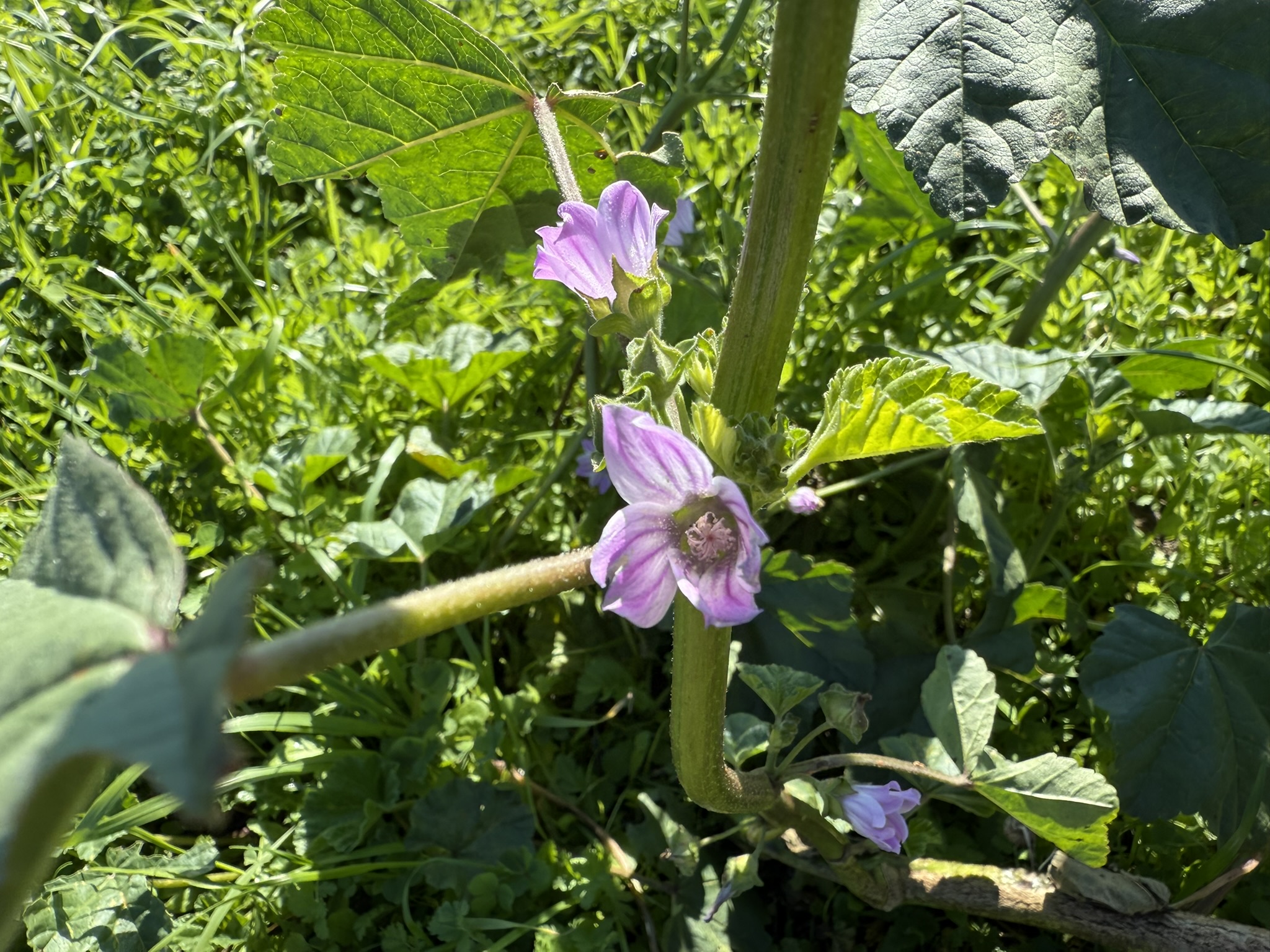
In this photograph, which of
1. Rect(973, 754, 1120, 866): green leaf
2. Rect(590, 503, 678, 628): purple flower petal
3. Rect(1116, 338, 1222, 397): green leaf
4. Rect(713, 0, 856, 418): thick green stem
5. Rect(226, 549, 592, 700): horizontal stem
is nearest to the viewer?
Rect(226, 549, 592, 700): horizontal stem

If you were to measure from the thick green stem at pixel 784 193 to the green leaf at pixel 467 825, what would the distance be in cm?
125

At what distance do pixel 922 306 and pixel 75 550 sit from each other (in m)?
2.44

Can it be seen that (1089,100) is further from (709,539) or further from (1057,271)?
(709,539)

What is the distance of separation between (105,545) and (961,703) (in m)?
1.39

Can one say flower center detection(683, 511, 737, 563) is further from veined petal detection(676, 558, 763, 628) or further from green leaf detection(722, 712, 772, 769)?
green leaf detection(722, 712, 772, 769)

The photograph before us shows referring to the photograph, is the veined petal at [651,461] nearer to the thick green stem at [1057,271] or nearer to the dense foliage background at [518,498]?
the dense foliage background at [518,498]

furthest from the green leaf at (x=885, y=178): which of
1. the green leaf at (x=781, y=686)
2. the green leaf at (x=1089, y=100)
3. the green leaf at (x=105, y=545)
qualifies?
the green leaf at (x=105, y=545)

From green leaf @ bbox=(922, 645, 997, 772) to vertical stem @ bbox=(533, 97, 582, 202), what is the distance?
39.6 inches

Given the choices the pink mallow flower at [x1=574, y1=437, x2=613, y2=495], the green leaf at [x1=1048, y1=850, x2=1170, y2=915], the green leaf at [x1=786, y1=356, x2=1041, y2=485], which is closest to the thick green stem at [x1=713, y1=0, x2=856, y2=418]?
the green leaf at [x1=786, y1=356, x2=1041, y2=485]

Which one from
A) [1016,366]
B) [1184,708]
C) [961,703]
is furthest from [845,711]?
[1016,366]

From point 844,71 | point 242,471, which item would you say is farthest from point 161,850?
point 844,71

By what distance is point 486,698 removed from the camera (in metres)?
2.40

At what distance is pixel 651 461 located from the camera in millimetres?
1150

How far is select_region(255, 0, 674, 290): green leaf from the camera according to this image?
6.03 ft
